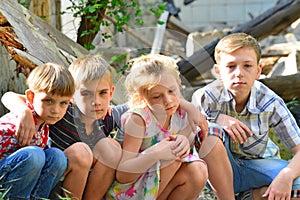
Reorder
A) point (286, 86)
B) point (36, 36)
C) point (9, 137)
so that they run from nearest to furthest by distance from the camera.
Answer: point (9, 137), point (36, 36), point (286, 86)

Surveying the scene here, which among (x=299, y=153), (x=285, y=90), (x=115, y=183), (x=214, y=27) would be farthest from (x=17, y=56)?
(x=214, y=27)

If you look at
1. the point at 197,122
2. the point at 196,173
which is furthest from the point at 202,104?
the point at 196,173

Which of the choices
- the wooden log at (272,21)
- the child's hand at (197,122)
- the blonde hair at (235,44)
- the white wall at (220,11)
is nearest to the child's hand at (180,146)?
the child's hand at (197,122)

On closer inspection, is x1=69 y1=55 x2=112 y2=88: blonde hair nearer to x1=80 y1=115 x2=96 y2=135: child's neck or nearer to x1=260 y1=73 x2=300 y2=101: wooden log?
x1=80 y1=115 x2=96 y2=135: child's neck

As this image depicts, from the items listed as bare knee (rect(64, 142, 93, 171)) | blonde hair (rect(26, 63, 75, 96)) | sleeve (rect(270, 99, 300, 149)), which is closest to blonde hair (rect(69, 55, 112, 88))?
blonde hair (rect(26, 63, 75, 96))

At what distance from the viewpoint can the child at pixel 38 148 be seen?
9.71ft

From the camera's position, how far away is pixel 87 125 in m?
3.22

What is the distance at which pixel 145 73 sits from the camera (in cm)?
324

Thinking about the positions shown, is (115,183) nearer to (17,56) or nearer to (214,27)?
(17,56)

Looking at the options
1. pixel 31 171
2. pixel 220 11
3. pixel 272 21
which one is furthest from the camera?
pixel 220 11

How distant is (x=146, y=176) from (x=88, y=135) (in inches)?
13.6

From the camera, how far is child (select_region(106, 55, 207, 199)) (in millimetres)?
3164

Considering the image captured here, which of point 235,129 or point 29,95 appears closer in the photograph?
point 29,95

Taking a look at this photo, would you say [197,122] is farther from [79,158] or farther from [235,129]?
[79,158]
